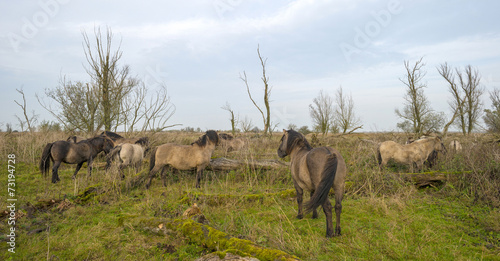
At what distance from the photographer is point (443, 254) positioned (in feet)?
10.8

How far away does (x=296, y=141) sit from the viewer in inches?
194

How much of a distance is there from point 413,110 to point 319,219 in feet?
66.7

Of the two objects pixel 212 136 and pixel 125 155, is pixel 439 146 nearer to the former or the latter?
pixel 212 136

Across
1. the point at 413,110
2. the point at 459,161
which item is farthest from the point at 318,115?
the point at 459,161

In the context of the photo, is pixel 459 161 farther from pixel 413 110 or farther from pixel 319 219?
pixel 413 110

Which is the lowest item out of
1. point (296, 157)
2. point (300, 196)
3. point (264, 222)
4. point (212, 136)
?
point (264, 222)

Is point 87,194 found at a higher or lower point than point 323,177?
lower

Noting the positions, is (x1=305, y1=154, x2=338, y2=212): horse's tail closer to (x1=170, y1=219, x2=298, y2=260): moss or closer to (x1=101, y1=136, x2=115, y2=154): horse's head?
(x1=170, y1=219, x2=298, y2=260): moss

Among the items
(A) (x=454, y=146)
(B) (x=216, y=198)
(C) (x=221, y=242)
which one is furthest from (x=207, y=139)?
(A) (x=454, y=146)

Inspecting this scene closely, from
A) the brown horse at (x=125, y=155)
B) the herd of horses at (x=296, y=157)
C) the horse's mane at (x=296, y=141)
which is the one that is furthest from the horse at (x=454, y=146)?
the brown horse at (x=125, y=155)

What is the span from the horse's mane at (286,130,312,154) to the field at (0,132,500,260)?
1.24 m

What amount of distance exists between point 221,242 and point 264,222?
4.99 feet

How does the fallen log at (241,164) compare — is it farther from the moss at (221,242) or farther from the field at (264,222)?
the moss at (221,242)

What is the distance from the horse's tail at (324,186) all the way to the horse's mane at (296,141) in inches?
40.9
